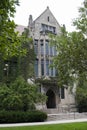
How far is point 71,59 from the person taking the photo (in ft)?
53.2

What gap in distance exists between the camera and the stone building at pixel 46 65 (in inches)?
1484

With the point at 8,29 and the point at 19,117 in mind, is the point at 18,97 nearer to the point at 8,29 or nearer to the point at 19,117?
the point at 19,117

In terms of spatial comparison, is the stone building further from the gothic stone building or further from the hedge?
the hedge

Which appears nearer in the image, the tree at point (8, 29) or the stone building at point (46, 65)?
the tree at point (8, 29)

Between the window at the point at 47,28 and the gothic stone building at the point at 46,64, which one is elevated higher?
the window at the point at 47,28

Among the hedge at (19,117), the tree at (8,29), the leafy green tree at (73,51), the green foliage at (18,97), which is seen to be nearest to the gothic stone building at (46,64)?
the green foliage at (18,97)

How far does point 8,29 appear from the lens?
336 inches

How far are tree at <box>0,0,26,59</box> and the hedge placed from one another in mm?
15820

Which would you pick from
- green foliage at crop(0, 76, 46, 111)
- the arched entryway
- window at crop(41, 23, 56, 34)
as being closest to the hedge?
green foliage at crop(0, 76, 46, 111)

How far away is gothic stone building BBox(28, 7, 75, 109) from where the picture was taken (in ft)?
124

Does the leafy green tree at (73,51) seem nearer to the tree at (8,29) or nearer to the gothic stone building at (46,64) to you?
the tree at (8,29)

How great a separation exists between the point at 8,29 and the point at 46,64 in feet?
98.7

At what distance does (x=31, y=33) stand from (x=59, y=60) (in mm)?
22434

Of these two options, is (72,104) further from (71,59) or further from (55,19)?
(71,59)
